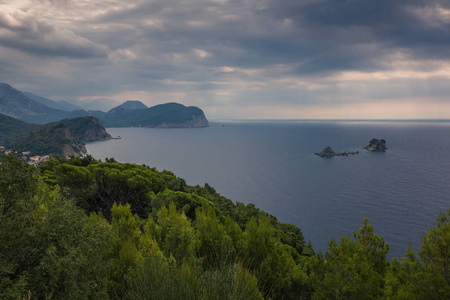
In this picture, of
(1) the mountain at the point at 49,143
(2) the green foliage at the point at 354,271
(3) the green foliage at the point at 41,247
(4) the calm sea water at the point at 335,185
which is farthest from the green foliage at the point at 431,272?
(1) the mountain at the point at 49,143

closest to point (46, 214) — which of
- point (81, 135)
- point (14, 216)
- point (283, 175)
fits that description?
point (14, 216)

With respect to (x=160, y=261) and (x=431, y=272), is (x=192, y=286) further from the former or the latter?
(x=431, y=272)

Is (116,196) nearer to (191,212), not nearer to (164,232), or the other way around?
(191,212)

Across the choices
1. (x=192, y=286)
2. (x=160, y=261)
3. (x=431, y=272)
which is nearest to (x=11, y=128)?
(x=160, y=261)

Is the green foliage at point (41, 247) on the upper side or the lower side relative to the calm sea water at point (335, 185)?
upper

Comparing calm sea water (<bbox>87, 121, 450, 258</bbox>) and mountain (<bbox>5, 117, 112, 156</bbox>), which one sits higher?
mountain (<bbox>5, 117, 112, 156</bbox>)

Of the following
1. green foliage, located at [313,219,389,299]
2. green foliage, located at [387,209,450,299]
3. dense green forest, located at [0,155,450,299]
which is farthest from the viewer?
green foliage, located at [313,219,389,299]

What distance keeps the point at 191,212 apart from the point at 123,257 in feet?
66.3

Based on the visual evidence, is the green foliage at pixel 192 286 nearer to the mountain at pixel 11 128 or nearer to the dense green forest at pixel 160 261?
the dense green forest at pixel 160 261

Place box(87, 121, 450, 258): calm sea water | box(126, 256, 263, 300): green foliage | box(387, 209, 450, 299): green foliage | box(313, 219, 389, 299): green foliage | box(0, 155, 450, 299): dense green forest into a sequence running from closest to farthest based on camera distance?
box(126, 256, 263, 300): green foliage, box(0, 155, 450, 299): dense green forest, box(387, 209, 450, 299): green foliage, box(313, 219, 389, 299): green foliage, box(87, 121, 450, 258): calm sea water

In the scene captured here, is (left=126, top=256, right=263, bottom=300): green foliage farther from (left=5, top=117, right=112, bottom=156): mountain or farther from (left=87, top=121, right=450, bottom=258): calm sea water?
(left=5, top=117, right=112, bottom=156): mountain

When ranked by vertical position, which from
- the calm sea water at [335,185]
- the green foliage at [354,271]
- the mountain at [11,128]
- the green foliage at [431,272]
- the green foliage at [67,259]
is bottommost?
the calm sea water at [335,185]

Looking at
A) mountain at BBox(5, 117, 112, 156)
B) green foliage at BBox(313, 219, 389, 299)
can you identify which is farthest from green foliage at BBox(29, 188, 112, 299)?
mountain at BBox(5, 117, 112, 156)

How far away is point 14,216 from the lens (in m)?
8.32
